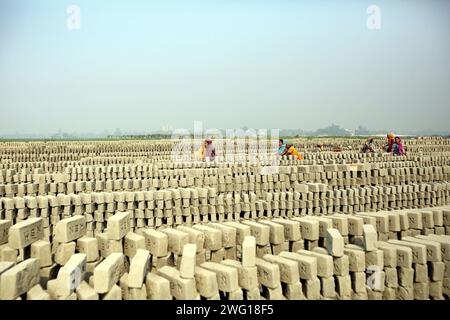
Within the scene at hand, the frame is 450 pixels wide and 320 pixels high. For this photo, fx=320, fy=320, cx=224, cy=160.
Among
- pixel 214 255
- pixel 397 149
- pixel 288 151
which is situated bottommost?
pixel 214 255

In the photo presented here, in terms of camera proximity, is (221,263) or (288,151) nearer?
(221,263)

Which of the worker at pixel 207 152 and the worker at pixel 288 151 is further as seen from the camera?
the worker at pixel 288 151

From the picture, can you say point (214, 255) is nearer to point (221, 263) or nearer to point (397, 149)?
point (221, 263)

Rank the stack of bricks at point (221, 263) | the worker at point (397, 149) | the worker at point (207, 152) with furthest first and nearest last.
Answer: the worker at point (397, 149), the worker at point (207, 152), the stack of bricks at point (221, 263)

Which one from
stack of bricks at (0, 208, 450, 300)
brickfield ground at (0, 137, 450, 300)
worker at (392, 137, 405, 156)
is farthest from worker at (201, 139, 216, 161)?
worker at (392, 137, 405, 156)

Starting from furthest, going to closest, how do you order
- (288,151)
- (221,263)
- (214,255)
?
(288,151), (214,255), (221,263)

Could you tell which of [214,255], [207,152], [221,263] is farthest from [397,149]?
[221,263]

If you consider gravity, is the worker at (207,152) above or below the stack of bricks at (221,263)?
above

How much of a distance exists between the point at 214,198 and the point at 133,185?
2787 mm

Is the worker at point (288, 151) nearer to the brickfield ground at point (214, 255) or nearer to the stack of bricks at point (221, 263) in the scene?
the brickfield ground at point (214, 255)

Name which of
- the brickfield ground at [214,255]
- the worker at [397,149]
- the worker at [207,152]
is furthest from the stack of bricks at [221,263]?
the worker at [397,149]

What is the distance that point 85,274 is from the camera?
336cm
